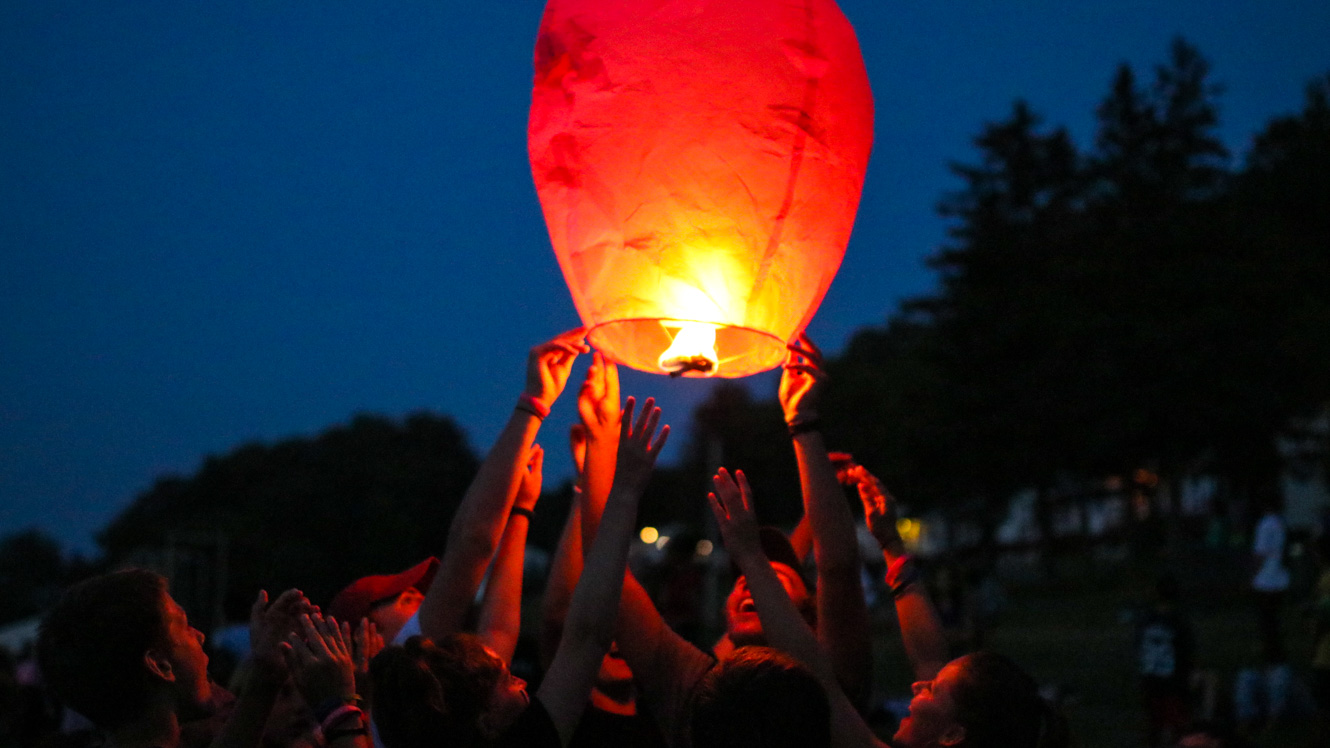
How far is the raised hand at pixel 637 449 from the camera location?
276cm

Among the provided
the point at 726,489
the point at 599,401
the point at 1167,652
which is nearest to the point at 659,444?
the point at 726,489

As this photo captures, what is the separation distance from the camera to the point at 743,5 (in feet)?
9.42

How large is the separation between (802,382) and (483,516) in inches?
37.1

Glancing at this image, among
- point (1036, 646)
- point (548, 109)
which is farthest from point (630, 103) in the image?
point (1036, 646)

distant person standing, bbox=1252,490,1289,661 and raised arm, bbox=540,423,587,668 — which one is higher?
raised arm, bbox=540,423,587,668

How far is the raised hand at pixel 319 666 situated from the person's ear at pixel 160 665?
24 centimetres

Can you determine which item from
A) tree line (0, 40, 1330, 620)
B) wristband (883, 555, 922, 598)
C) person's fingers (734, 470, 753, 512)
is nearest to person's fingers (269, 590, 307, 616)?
person's fingers (734, 470, 753, 512)

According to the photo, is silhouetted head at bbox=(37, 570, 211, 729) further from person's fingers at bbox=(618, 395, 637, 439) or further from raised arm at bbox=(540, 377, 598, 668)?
raised arm at bbox=(540, 377, 598, 668)

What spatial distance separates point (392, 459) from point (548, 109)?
51116 mm

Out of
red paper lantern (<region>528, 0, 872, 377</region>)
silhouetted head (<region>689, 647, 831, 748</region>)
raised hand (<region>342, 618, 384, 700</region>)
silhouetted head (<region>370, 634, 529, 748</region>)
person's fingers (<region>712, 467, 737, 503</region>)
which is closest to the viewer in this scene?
silhouetted head (<region>689, 647, 831, 748</region>)

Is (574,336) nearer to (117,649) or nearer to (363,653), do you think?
(363,653)

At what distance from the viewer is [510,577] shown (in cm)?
332

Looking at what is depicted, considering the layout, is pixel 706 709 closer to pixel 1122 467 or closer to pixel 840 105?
pixel 840 105

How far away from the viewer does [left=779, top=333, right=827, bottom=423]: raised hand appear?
3156mm
